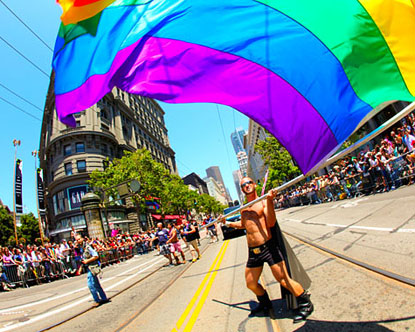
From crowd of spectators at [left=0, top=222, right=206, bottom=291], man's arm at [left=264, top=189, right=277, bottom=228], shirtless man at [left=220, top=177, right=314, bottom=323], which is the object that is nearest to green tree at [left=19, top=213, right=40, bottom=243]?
crowd of spectators at [left=0, top=222, right=206, bottom=291]

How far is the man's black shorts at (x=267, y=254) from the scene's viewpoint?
328 cm

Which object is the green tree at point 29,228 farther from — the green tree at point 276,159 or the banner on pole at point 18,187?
the green tree at point 276,159

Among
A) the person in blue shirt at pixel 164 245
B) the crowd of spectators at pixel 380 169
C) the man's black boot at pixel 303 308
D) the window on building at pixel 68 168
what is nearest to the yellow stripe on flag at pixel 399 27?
the man's black boot at pixel 303 308

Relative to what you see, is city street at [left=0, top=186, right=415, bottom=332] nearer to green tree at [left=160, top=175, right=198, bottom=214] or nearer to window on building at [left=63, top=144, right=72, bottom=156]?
green tree at [left=160, top=175, right=198, bottom=214]

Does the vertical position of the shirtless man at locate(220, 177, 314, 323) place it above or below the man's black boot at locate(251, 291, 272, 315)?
above

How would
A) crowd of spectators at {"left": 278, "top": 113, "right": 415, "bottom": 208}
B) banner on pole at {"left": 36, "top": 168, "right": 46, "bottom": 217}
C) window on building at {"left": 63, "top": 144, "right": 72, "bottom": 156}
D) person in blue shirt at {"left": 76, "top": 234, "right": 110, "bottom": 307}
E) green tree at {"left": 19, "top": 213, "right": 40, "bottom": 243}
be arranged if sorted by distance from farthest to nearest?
green tree at {"left": 19, "top": 213, "right": 40, "bottom": 243} → window on building at {"left": 63, "top": 144, "right": 72, "bottom": 156} → banner on pole at {"left": 36, "top": 168, "right": 46, "bottom": 217} → crowd of spectators at {"left": 278, "top": 113, "right": 415, "bottom": 208} → person in blue shirt at {"left": 76, "top": 234, "right": 110, "bottom": 307}

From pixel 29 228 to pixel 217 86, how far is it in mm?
62187

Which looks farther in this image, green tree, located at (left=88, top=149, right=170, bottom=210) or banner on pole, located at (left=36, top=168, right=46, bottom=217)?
banner on pole, located at (left=36, top=168, right=46, bottom=217)

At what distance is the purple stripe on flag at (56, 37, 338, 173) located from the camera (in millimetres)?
2887

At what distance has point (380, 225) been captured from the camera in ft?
21.1

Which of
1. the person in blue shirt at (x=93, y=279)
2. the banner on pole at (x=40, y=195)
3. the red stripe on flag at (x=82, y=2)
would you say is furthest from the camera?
the banner on pole at (x=40, y=195)

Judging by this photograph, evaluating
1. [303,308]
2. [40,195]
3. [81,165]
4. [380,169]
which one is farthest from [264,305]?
[81,165]

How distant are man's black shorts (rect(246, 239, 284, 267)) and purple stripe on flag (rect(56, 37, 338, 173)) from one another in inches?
43.9

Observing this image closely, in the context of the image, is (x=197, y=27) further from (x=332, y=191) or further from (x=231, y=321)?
(x=332, y=191)
